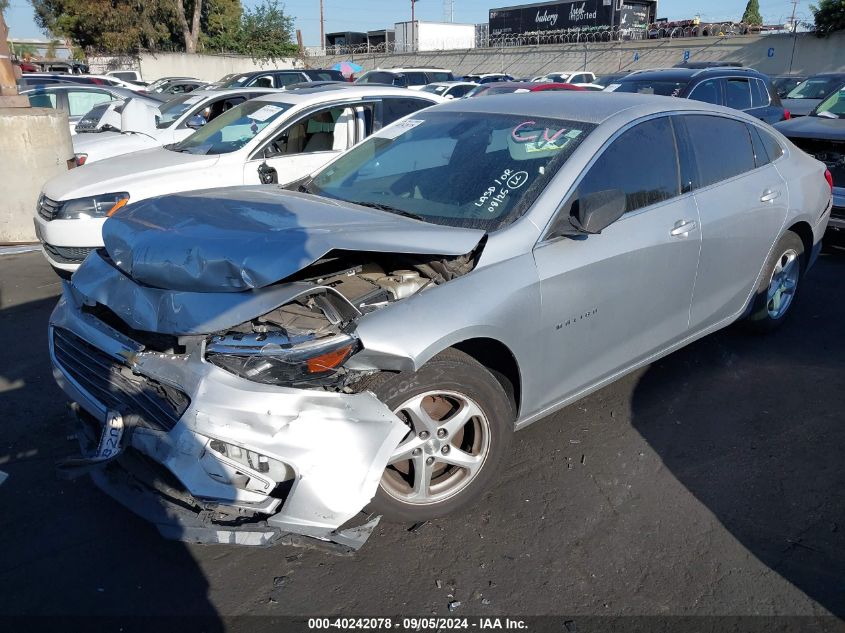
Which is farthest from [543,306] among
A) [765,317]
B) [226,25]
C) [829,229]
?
[226,25]

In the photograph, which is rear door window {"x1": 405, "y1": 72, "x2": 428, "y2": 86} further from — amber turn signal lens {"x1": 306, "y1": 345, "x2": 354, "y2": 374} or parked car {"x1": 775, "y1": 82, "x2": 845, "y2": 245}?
amber turn signal lens {"x1": 306, "y1": 345, "x2": 354, "y2": 374}

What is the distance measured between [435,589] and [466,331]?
103 cm

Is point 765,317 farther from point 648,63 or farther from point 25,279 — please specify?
point 648,63

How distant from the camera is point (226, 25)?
148ft

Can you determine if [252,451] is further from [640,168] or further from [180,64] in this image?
[180,64]

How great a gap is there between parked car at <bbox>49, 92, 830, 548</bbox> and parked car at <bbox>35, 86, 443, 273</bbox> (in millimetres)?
2494

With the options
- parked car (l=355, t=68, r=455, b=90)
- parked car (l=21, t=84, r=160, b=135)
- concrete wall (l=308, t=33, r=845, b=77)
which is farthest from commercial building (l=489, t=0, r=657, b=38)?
parked car (l=21, t=84, r=160, b=135)

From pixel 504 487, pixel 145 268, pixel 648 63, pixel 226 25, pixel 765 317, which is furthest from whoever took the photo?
pixel 226 25

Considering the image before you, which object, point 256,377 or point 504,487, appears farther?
point 504,487

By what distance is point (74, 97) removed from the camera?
41.0ft

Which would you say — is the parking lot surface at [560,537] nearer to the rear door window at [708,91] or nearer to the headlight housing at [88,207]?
the headlight housing at [88,207]

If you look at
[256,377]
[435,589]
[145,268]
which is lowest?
[435,589]

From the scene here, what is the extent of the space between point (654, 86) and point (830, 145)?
343cm

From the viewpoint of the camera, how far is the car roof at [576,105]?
147 inches
